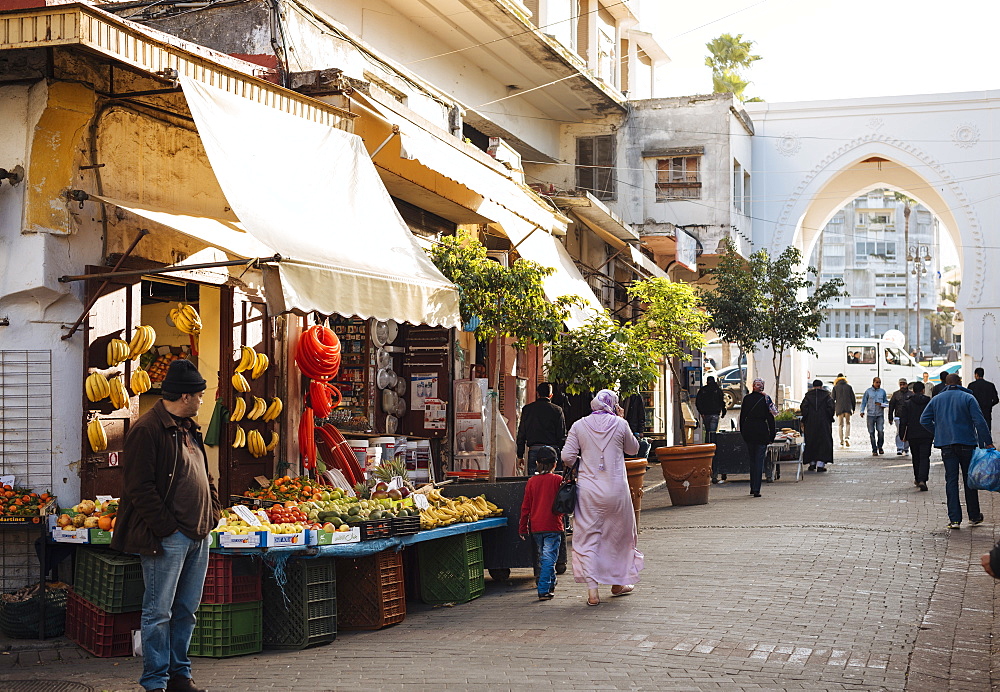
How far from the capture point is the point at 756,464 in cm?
1639

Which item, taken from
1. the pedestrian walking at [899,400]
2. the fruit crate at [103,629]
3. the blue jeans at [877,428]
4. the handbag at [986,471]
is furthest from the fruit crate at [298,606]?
the blue jeans at [877,428]

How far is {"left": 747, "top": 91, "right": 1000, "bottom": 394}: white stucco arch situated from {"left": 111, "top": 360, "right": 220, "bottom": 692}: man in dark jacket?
27.9 meters

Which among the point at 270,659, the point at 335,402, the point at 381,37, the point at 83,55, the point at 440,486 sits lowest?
the point at 270,659

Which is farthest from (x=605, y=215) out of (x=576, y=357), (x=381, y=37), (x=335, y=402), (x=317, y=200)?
(x=317, y=200)

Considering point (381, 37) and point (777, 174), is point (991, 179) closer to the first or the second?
point (777, 174)

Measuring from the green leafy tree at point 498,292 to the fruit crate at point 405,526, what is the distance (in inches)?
146

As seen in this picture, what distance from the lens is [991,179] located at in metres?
30.5

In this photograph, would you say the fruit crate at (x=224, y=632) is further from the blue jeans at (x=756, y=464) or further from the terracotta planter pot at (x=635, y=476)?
the blue jeans at (x=756, y=464)

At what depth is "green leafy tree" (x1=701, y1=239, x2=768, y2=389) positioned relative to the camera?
25.0 m

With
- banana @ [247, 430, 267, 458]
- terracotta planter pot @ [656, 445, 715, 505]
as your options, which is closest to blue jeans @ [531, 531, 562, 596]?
banana @ [247, 430, 267, 458]

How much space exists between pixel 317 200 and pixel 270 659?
11.2ft

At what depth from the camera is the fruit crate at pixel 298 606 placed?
23.4 feet

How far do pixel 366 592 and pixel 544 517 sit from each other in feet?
6.01

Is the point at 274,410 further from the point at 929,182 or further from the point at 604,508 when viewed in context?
the point at 929,182
